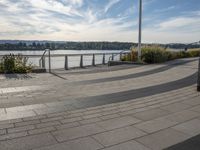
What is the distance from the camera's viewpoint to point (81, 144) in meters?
3.56

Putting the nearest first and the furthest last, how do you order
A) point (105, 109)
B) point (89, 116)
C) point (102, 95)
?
1. point (89, 116)
2. point (105, 109)
3. point (102, 95)

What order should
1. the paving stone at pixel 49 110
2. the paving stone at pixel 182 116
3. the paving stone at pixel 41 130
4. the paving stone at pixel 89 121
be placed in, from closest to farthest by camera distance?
the paving stone at pixel 41 130 → the paving stone at pixel 89 121 → the paving stone at pixel 182 116 → the paving stone at pixel 49 110

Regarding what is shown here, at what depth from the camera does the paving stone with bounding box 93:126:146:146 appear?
145 inches

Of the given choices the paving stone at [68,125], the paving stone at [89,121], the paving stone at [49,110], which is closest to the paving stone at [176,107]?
the paving stone at [89,121]

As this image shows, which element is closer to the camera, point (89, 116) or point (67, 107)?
point (89, 116)

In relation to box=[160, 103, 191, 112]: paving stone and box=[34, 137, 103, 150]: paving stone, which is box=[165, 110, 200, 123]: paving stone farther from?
box=[34, 137, 103, 150]: paving stone

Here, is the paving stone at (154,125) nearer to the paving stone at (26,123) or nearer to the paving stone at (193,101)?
the paving stone at (193,101)

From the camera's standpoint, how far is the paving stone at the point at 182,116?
4.79 meters

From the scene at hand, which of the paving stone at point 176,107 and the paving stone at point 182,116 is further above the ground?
the paving stone at point 176,107

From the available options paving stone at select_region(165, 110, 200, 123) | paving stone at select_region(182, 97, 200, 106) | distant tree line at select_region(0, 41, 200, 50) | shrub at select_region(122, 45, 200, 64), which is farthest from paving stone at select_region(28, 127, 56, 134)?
shrub at select_region(122, 45, 200, 64)

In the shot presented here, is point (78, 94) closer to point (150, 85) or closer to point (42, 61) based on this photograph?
point (150, 85)

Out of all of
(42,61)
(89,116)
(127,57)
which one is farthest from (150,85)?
(127,57)

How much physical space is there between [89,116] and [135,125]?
3.16 feet

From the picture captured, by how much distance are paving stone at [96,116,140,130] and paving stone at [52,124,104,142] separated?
0.15 m
